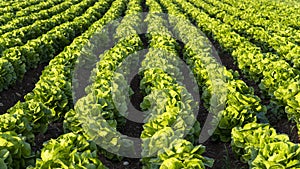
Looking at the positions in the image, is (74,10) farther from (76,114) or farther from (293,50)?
(76,114)

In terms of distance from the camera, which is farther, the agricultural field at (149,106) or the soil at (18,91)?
the soil at (18,91)

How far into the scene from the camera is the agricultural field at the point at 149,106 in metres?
5.56

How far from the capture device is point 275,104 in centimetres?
865

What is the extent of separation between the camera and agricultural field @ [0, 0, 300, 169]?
5562 millimetres

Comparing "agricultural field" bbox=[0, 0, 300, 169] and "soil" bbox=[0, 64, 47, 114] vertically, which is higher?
"agricultural field" bbox=[0, 0, 300, 169]

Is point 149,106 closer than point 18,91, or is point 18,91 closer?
point 149,106

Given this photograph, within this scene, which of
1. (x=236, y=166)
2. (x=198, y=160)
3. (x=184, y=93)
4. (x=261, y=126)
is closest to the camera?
(x=198, y=160)

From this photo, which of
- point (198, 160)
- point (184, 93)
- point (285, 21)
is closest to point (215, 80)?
point (184, 93)

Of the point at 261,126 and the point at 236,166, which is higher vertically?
the point at 261,126

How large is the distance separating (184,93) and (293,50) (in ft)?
18.0

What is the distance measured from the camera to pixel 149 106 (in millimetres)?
7926

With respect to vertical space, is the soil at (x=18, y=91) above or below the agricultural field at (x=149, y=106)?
below

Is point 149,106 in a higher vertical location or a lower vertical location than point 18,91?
higher

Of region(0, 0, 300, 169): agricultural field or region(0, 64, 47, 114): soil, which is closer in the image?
region(0, 0, 300, 169): agricultural field
